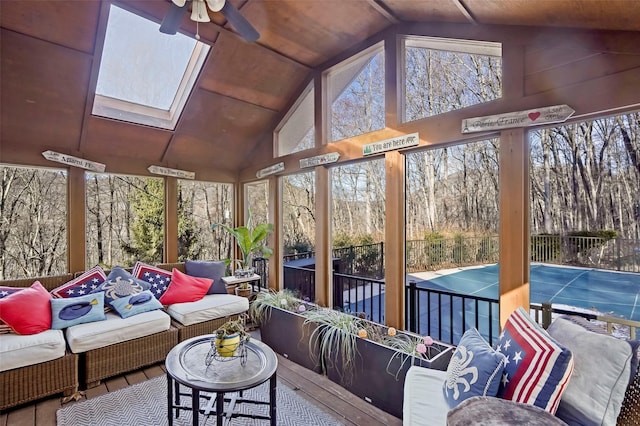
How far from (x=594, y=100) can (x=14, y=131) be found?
6307 millimetres

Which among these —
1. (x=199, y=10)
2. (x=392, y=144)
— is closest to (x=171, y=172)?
(x=199, y=10)

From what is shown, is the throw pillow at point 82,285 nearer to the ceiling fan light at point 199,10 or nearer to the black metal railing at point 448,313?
the ceiling fan light at point 199,10

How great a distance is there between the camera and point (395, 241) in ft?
12.3

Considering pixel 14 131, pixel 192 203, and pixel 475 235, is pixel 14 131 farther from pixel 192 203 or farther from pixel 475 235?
pixel 475 235

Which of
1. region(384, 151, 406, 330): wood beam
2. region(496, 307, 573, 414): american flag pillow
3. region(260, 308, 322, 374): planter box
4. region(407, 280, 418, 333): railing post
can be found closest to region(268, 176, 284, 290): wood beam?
region(260, 308, 322, 374): planter box

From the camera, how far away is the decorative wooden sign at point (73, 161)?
431 centimetres

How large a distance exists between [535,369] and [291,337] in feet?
8.61

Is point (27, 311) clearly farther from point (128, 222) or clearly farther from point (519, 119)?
point (519, 119)

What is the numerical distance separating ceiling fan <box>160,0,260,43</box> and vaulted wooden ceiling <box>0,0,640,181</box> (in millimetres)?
762

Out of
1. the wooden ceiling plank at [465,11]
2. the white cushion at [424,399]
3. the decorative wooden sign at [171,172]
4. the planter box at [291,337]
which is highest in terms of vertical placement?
the wooden ceiling plank at [465,11]

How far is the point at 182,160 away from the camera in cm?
566

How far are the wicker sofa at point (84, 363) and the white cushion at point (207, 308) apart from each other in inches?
1.6

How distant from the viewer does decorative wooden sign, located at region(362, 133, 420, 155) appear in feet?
11.6

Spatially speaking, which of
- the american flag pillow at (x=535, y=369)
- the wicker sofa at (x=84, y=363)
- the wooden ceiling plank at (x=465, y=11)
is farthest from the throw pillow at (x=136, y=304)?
the wooden ceiling plank at (x=465, y=11)
